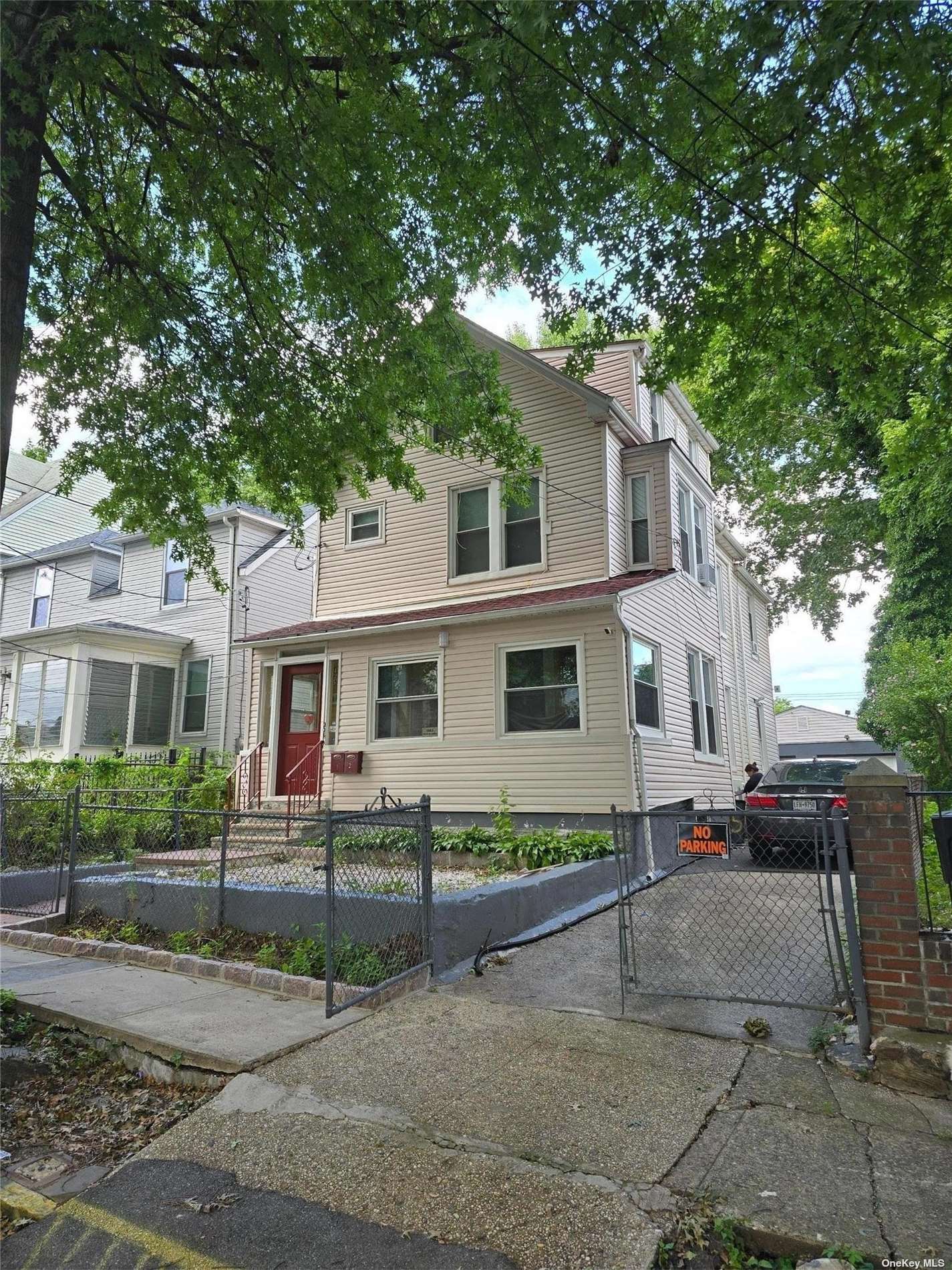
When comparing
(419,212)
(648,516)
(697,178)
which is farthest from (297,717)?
(697,178)

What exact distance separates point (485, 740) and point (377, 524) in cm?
521

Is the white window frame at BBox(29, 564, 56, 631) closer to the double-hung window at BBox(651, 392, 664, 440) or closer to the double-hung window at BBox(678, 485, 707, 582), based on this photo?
the double-hung window at BBox(651, 392, 664, 440)

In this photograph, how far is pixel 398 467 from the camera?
8500 mm

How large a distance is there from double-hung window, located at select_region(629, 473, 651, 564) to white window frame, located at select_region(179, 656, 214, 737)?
456 inches

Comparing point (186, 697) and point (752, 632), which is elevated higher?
point (752, 632)

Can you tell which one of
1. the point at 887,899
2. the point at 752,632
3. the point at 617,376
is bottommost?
the point at 887,899

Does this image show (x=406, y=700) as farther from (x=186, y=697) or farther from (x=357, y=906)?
(x=186, y=697)

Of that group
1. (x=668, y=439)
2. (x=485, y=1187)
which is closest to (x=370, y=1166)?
(x=485, y=1187)

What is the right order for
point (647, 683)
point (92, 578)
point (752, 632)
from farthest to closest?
point (752, 632)
point (92, 578)
point (647, 683)

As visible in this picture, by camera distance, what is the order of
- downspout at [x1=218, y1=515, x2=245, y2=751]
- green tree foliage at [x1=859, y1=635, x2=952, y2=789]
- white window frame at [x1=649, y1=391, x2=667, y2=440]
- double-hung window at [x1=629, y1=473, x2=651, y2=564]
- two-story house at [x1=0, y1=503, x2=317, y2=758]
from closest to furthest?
double-hung window at [x1=629, y1=473, x2=651, y2=564], green tree foliage at [x1=859, y1=635, x2=952, y2=789], white window frame at [x1=649, y1=391, x2=667, y2=440], two-story house at [x1=0, y1=503, x2=317, y2=758], downspout at [x1=218, y1=515, x2=245, y2=751]

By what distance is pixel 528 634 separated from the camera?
11.8 m

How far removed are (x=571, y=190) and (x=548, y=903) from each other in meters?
6.53

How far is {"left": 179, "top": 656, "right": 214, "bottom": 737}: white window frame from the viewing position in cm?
1898

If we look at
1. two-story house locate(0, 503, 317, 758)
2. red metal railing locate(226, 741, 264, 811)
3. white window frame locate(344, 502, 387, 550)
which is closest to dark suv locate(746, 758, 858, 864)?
white window frame locate(344, 502, 387, 550)
